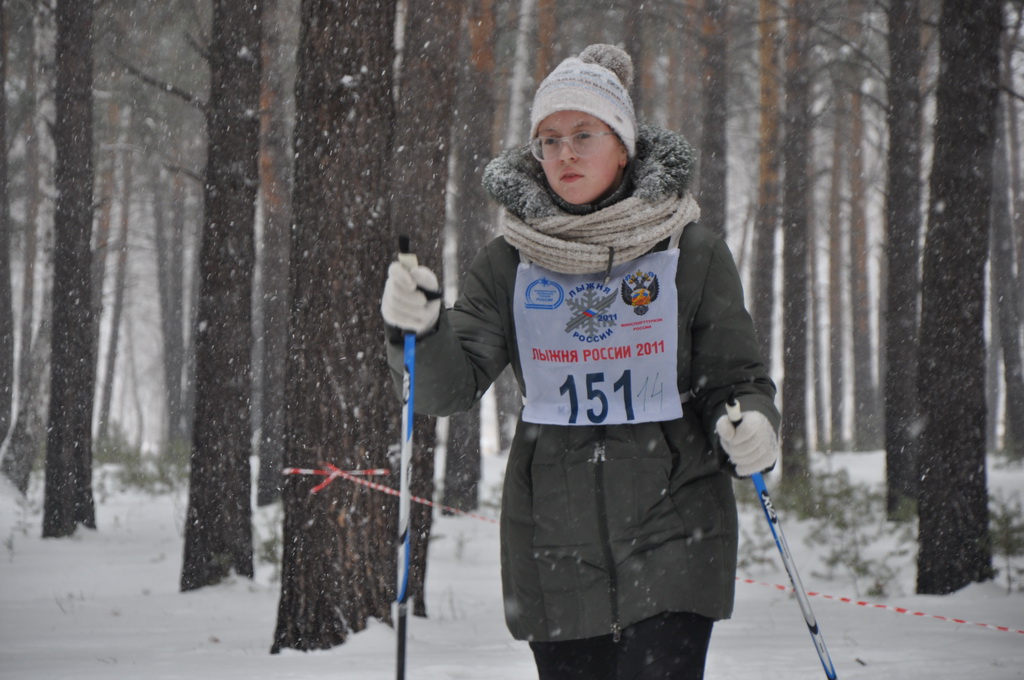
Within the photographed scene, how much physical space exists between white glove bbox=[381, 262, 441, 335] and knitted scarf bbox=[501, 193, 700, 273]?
1.16 feet

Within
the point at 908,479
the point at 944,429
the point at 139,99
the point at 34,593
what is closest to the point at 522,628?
the point at 944,429

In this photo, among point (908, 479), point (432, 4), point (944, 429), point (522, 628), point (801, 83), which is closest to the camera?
point (522, 628)

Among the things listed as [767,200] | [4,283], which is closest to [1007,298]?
[767,200]

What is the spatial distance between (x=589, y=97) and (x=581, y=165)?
18 centimetres

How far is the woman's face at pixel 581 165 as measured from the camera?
2336 mm

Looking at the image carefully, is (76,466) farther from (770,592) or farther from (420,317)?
(420,317)

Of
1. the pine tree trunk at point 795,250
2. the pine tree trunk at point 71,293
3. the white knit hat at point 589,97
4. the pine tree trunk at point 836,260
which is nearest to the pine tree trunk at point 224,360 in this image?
the pine tree trunk at point 71,293

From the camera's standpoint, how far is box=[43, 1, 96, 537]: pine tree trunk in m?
10.2

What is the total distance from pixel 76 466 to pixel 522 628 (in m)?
9.40

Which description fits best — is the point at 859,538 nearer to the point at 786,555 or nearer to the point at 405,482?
the point at 786,555

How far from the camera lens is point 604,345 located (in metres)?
2.26

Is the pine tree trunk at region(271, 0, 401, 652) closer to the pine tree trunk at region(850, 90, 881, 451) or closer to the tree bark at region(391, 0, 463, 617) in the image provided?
the tree bark at region(391, 0, 463, 617)

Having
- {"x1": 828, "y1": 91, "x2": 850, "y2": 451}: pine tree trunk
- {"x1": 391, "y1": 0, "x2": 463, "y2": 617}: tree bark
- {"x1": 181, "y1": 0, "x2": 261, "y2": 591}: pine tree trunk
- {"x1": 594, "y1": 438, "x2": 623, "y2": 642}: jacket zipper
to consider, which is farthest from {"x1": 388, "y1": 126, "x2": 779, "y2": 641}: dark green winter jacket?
{"x1": 828, "y1": 91, "x2": 850, "y2": 451}: pine tree trunk

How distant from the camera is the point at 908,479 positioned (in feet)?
33.8
